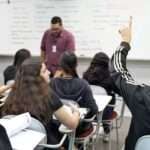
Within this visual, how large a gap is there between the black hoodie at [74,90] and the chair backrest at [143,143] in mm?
1141

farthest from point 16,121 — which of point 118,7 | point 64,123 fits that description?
point 118,7

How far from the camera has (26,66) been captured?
228cm

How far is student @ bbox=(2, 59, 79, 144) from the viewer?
218 centimetres

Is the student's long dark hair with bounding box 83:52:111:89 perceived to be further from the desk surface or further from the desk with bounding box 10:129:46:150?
the desk with bounding box 10:129:46:150

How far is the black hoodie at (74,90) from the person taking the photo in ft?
9.42

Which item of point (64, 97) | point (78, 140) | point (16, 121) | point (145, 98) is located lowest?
point (78, 140)

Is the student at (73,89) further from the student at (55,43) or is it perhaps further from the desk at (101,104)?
the student at (55,43)

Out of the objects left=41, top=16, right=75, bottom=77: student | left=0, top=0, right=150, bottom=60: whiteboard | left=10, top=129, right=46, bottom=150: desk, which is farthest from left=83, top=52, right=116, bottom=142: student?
left=10, top=129, right=46, bottom=150: desk

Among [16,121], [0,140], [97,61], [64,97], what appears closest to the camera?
[0,140]

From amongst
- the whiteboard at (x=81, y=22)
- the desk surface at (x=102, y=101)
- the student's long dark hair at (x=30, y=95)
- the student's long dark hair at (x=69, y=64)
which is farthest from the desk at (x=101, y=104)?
the whiteboard at (x=81, y=22)

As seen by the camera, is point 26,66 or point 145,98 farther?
point 26,66

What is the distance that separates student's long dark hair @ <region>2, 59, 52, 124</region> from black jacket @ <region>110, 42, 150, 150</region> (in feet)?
1.85

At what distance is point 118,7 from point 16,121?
3.44 m

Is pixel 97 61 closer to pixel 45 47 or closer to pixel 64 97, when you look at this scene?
pixel 64 97
